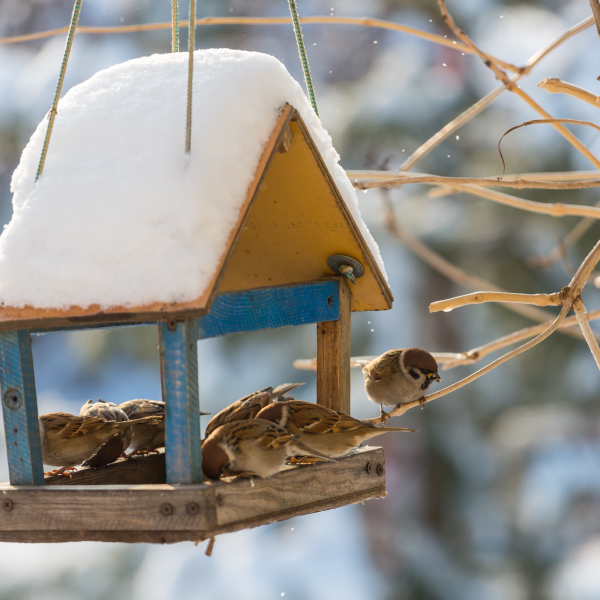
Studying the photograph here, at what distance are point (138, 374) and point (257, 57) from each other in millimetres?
8927

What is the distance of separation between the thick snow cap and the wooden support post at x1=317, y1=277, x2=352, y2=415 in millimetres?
588

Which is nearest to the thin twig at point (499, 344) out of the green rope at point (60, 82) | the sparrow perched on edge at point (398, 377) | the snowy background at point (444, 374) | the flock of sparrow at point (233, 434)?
the sparrow perched on edge at point (398, 377)

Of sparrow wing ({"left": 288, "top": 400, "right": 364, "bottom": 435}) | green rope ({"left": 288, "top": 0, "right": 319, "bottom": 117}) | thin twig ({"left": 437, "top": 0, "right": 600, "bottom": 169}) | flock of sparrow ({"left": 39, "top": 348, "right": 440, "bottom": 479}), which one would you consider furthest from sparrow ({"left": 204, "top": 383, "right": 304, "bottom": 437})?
thin twig ({"left": 437, "top": 0, "right": 600, "bottom": 169})

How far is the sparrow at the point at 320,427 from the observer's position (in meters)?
1.89

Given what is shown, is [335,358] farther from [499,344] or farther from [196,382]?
[196,382]

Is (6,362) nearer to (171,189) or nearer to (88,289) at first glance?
(88,289)

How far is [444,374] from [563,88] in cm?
799

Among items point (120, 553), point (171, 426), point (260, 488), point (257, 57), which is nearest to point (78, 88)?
point (257, 57)

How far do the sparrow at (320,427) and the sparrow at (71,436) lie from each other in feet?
1.24

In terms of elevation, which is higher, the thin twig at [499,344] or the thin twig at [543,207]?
the thin twig at [543,207]

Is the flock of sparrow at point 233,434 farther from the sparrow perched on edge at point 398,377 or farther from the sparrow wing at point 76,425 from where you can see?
the sparrow perched on edge at point 398,377

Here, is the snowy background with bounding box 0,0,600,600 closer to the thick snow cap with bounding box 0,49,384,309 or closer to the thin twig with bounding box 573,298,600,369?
the thin twig with bounding box 573,298,600,369

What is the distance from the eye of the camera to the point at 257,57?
6.20ft

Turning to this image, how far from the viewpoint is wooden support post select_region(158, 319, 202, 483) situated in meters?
1.57
